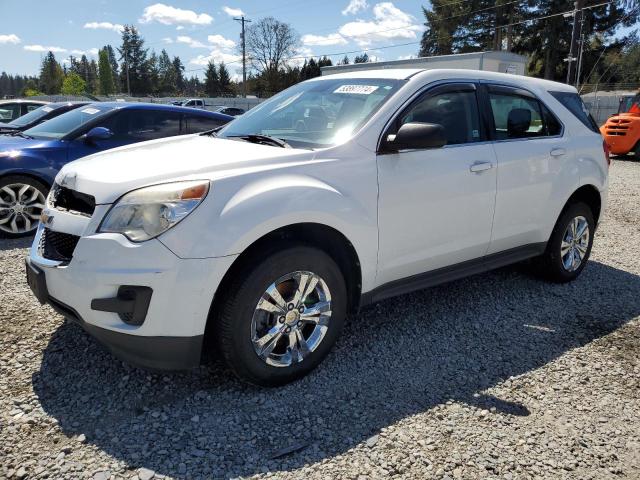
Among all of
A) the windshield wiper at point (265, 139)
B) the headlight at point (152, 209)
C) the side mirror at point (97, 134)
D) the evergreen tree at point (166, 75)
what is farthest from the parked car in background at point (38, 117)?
the evergreen tree at point (166, 75)

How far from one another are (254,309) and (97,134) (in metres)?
4.27

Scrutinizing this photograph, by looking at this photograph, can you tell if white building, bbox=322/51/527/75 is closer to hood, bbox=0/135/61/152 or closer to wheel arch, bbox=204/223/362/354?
hood, bbox=0/135/61/152

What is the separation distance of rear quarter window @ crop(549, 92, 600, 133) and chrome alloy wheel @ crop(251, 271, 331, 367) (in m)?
3.04

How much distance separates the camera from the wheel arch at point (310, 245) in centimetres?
266

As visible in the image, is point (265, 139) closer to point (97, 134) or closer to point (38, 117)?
point (97, 134)

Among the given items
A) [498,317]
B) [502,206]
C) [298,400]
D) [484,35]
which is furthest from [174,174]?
[484,35]

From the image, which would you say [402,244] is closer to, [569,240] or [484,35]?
[569,240]

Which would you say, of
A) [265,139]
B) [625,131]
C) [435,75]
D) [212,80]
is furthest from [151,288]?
[212,80]

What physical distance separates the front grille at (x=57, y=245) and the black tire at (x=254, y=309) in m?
0.84

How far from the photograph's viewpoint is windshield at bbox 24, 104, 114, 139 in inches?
251

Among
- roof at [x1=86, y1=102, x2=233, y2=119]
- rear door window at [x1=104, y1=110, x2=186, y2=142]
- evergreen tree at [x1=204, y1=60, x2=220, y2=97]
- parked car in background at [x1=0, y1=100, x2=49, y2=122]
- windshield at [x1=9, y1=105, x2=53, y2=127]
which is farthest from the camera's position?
evergreen tree at [x1=204, y1=60, x2=220, y2=97]

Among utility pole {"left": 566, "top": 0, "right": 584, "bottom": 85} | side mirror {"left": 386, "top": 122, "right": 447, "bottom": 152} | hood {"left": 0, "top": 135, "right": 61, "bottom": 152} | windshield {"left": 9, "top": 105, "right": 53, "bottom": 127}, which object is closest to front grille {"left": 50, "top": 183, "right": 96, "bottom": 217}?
side mirror {"left": 386, "top": 122, "right": 447, "bottom": 152}

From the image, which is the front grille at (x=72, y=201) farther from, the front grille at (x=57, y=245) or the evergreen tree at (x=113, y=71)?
the evergreen tree at (x=113, y=71)

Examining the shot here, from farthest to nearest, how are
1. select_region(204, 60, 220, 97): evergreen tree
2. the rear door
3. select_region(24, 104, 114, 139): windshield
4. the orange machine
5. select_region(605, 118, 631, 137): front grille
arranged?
select_region(204, 60, 220, 97): evergreen tree < select_region(605, 118, 631, 137): front grille < the orange machine < select_region(24, 104, 114, 139): windshield < the rear door
